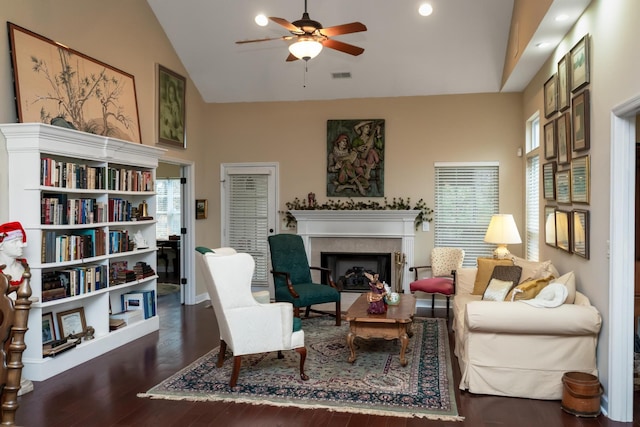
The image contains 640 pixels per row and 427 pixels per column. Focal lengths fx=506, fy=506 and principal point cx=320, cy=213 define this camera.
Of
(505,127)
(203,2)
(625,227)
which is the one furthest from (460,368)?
(203,2)

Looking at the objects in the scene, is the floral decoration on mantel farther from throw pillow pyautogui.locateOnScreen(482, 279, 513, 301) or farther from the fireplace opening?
throw pillow pyautogui.locateOnScreen(482, 279, 513, 301)

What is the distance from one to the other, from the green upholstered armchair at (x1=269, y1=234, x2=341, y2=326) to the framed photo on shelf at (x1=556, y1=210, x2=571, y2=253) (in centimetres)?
245

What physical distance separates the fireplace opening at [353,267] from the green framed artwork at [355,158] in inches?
36.0

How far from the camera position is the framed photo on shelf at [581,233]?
388 centimetres

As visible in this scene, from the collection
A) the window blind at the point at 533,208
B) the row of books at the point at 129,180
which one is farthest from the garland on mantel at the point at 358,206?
the row of books at the point at 129,180

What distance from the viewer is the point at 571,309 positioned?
11.9 ft

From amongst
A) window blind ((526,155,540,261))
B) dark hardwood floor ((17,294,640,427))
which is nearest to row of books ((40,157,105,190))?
dark hardwood floor ((17,294,640,427))

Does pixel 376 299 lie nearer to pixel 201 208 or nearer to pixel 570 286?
pixel 570 286

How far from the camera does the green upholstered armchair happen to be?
5656 millimetres

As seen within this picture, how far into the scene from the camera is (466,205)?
7.07 m

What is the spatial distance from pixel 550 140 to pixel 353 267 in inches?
135

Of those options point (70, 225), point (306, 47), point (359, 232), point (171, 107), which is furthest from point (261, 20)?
point (70, 225)

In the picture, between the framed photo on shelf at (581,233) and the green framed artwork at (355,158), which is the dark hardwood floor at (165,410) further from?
the green framed artwork at (355,158)

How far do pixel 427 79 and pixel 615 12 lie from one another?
→ 11.6 ft
